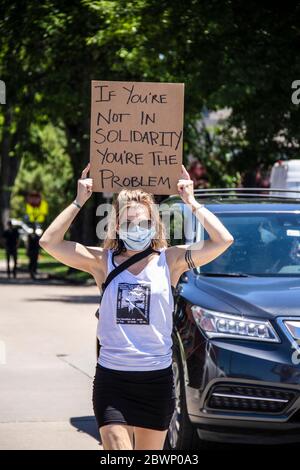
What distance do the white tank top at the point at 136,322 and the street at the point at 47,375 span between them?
298 centimetres

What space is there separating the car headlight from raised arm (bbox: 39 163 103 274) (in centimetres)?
175

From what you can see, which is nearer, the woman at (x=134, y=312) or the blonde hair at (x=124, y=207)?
the woman at (x=134, y=312)

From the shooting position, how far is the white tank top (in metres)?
5.18

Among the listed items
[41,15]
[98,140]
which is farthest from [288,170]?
[41,15]

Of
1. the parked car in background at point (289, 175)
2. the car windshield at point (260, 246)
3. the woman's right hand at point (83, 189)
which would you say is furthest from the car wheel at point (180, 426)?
the parked car in background at point (289, 175)

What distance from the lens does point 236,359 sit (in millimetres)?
6898

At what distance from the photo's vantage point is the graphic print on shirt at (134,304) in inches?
205

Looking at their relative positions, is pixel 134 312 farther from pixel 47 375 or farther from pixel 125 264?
pixel 47 375

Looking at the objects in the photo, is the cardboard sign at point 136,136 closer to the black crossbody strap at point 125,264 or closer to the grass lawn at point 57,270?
the black crossbody strap at point 125,264

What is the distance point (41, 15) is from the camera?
90.0 feet

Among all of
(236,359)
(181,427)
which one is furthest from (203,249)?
(181,427)

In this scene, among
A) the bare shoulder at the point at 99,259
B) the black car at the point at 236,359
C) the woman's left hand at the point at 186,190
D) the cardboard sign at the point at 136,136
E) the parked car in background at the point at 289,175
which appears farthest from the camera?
the parked car in background at the point at 289,175

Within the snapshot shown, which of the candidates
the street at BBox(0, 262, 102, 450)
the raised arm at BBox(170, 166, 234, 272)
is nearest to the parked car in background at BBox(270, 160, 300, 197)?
the street at BBox(0, 262, 102, 450)

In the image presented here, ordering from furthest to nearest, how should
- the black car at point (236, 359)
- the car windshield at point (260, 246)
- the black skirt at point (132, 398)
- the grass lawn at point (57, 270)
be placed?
the grass lawn at point (57, 270), the car windshield at point (260, 246), the black car at point (236, 359), the black skirt at point (132, 398)
